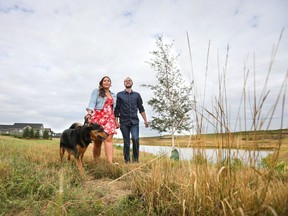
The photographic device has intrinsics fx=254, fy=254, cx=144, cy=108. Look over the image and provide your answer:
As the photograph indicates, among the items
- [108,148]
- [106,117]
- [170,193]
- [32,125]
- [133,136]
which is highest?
[32,125]

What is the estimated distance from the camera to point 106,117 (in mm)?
6395

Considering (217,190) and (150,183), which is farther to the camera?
(150,183)

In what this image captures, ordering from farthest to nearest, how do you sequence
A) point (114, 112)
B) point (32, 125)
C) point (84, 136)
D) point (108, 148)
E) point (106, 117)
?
point (32, 125) → point (114, 112) → point (106, 117) → point (108, 148) → point (84, 136)

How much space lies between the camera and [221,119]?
2.34 metres

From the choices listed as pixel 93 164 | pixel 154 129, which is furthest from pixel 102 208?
pixel 154 129

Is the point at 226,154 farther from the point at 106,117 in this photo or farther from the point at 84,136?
the point at 106,117

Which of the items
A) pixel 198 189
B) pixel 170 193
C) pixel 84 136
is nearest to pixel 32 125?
pixel 84 136

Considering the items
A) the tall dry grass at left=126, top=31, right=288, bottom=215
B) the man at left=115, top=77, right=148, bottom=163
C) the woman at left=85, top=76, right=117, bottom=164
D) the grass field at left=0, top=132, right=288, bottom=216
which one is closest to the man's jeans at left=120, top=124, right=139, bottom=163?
the man at left=115, top=77, right=148, bottom=163

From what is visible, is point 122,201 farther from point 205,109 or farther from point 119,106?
point 119,106

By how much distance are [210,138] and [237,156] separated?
1.00 feet

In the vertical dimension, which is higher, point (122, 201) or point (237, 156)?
point (237, 156)

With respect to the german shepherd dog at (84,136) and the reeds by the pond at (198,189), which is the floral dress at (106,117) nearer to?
the german shepherd dog at (84,136)

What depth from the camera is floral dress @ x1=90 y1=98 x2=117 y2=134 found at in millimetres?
6352

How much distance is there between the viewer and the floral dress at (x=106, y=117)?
635 cm
